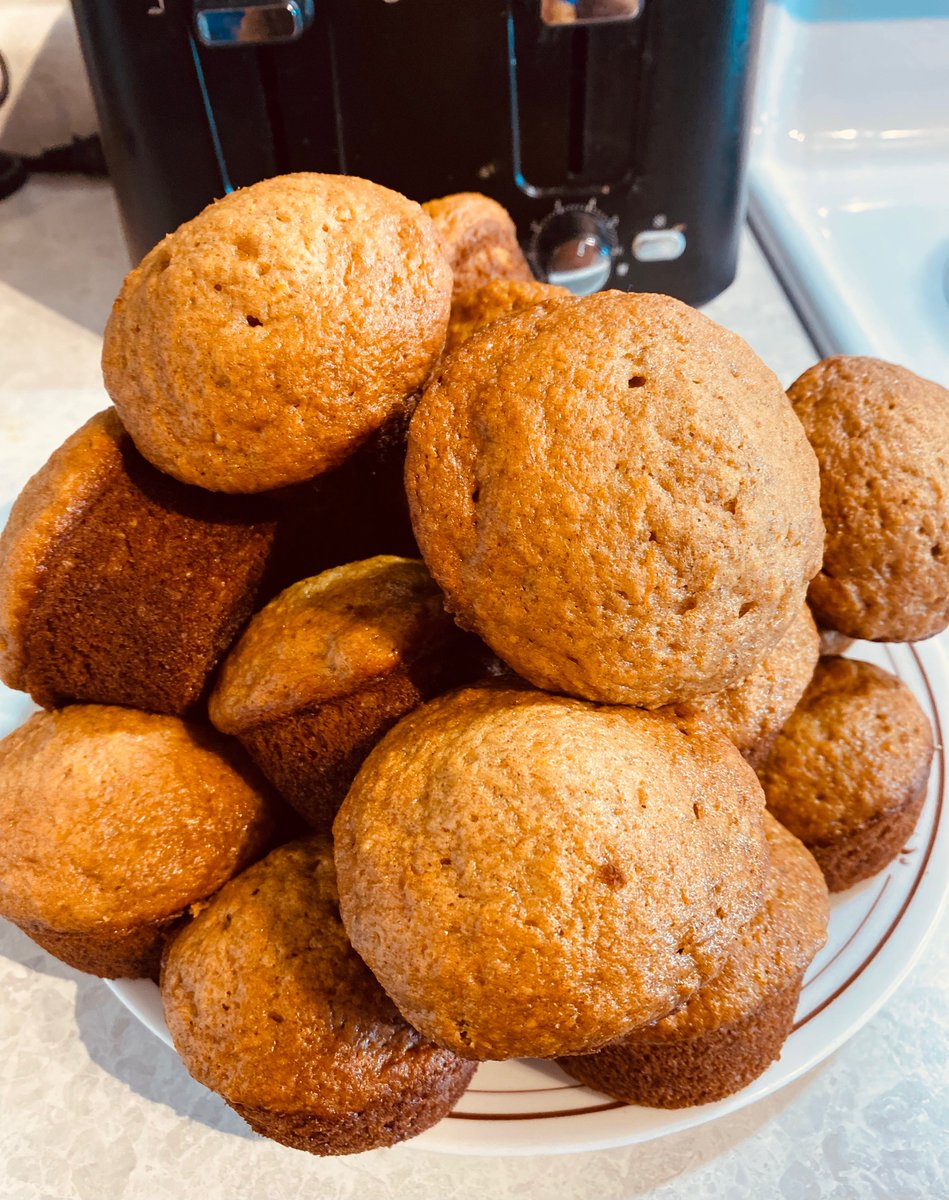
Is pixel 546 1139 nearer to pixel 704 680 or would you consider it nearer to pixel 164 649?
pixel 704 680

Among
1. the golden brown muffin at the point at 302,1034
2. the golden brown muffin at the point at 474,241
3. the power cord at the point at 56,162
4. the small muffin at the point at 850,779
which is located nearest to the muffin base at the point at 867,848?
the small muffin at the point at 850,779

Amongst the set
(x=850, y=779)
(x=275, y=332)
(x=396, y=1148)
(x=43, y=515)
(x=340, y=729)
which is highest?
(x=275, y=332)

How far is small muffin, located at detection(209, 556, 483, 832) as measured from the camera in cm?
72

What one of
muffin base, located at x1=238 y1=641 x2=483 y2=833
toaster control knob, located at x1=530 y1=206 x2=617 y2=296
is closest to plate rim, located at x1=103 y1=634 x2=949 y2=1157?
muffin base, located at x1=238 y1=641 x2=483 y2=833

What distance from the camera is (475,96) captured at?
47.8 inches

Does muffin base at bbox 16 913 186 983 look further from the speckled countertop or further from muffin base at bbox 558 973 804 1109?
muffin base at bbox 558 973 804 1109

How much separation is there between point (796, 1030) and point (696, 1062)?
0.10 m

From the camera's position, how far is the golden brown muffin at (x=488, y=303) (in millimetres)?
801


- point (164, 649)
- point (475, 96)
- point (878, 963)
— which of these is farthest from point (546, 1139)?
point (475, 96)

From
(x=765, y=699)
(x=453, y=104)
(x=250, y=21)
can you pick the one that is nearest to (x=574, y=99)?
(x=453, y=104)

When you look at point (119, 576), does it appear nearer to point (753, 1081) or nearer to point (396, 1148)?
point (396, 1148)

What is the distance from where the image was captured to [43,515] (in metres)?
0.75

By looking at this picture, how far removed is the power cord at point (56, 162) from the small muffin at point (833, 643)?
1.78m

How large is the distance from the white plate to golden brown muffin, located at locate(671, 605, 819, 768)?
18 centimetres
